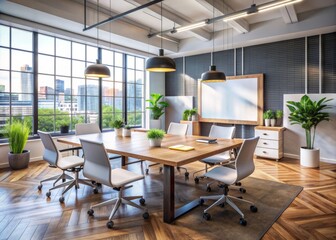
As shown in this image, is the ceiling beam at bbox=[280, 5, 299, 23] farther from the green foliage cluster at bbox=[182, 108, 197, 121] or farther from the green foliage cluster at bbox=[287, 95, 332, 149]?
the green foliage cluster at bbox=[182, 108, 197, 121]

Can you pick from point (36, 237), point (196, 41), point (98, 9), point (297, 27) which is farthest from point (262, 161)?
point (98, 9)

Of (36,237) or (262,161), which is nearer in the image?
(36,237)

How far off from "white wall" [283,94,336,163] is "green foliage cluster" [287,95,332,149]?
0.54 feet

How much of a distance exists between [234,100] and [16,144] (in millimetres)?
5280

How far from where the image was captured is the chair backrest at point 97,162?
2.34 metres

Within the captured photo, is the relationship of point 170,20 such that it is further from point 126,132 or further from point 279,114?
point 279,114

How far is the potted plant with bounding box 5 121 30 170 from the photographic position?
441 centimetres

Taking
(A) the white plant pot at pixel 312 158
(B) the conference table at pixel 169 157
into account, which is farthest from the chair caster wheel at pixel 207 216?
(A) the white plant pot at pixel 312 158

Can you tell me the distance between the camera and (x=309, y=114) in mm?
4754

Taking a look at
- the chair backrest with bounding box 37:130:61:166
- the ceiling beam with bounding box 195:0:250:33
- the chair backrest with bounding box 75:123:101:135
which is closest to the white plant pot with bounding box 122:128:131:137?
the chair backrest with bounding box 75:123:101:135

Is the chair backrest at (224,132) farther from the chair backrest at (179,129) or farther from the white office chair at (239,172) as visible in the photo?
the white office chair at (239,172)

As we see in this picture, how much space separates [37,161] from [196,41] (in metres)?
5.19

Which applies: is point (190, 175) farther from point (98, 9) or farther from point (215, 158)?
point (98, 9)

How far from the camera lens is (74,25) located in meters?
4.84
